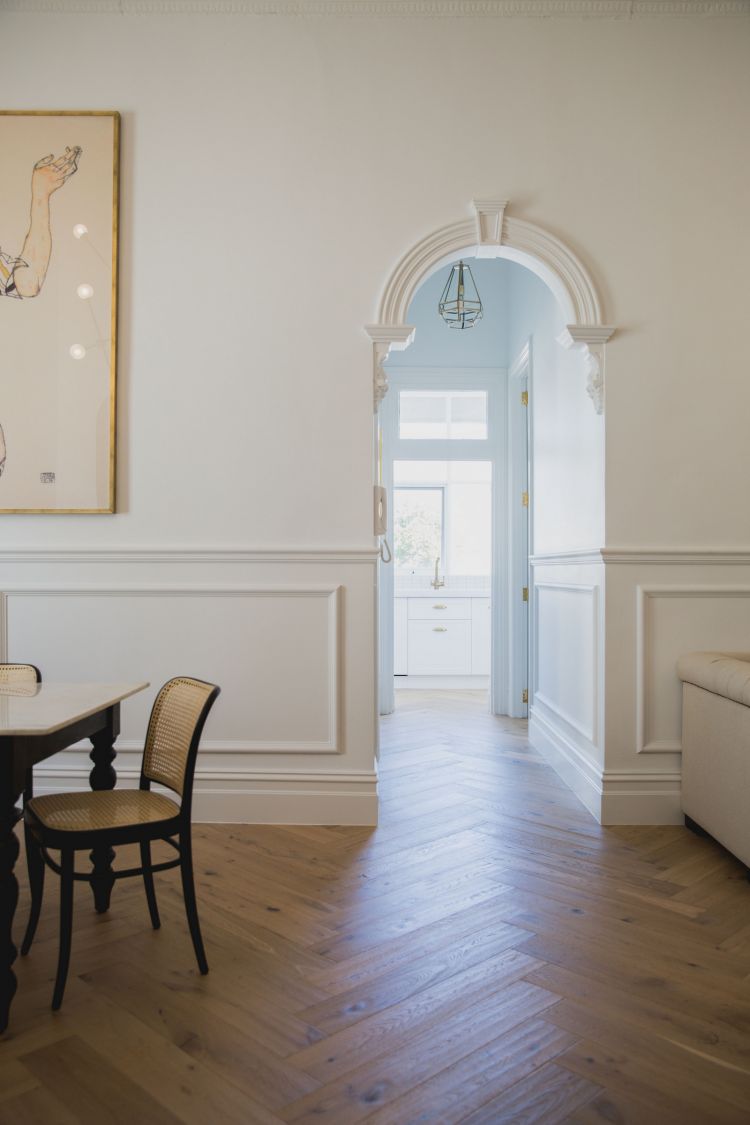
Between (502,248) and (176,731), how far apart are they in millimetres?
2536

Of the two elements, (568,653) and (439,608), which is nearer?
(568,653)

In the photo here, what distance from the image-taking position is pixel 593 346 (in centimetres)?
364

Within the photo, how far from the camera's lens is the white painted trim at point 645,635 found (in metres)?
3.60

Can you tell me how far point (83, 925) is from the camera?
2566 mm

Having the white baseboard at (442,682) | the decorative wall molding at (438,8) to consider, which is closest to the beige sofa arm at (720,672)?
the decorative wall molding at (438,8)

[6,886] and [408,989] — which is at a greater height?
[6,886]

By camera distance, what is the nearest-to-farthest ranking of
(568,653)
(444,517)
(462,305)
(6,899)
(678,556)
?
(6,899), (678,556), (568,653), (462,305), (444,517)

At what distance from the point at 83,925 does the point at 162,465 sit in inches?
75.5

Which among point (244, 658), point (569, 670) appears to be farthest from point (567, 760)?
point (244, 658)

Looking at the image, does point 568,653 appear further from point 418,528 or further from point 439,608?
point 418,528

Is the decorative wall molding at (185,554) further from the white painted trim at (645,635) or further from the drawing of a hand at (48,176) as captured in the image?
the drawing of a hand at (48,176)

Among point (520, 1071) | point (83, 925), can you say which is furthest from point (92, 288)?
point (520, 1071)

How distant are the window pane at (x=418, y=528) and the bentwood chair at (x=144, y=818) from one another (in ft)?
17.7

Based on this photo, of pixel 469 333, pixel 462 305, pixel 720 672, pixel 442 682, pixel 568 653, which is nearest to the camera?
pixel 720 672
